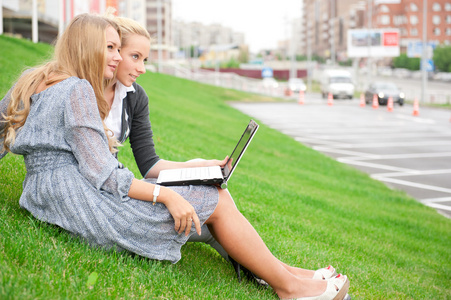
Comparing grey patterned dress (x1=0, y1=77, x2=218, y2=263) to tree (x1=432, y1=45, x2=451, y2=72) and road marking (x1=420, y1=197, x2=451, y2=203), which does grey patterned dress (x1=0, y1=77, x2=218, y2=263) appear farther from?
tree (x1=432, y1=45, x2=451, y2=72)

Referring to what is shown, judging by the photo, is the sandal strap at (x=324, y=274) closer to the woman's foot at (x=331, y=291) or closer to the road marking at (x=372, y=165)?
the woman's foot at (x=331, y=291)

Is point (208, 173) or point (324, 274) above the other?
point (208, 173)

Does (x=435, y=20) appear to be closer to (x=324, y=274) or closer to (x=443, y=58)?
(x=443, y=58)

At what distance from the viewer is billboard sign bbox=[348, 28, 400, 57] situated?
7656 cm

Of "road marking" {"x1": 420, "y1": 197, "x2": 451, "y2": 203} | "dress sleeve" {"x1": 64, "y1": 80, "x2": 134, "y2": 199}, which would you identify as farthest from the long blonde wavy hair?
"road marking" {"x1": 420, "y1": 197, "x2": 451, "y2": 203}

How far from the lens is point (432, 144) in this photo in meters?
18.0

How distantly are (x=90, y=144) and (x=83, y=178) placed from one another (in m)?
0.19

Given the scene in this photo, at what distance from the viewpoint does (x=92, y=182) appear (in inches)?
120

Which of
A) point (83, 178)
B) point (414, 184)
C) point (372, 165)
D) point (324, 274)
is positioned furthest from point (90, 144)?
point (372, 165)

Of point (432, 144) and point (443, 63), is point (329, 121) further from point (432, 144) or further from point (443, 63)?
point (443, 63)

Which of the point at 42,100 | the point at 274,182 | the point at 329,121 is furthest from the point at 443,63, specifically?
the point at 42,100

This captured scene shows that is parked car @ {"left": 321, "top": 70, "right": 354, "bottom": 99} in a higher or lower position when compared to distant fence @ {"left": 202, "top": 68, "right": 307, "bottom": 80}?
lower

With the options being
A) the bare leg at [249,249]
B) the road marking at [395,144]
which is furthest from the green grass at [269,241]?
the road marking at [395,144]

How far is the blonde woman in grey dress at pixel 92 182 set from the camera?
3033 mm
